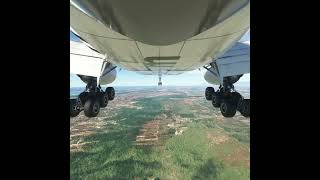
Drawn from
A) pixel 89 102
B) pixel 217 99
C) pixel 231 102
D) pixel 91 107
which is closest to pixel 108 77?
pixel 89 102

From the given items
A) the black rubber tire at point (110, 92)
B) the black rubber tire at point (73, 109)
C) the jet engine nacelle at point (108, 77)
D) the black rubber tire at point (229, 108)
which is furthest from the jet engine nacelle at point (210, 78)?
the black rubber tire at point (73, 109)

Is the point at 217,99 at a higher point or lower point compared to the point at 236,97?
lower

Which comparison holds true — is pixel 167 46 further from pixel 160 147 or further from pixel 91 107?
pixel 160 147

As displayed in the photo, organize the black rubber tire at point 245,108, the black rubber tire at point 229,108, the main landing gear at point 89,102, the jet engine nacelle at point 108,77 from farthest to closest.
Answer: the jet engine nacelle at point 108,77 < the black rubber tire at point 229,108 < the main landing gear at point 89,102 < the black rubber tire at point 245,108

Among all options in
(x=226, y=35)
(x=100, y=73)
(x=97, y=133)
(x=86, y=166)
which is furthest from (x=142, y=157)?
(x=226, y=35)

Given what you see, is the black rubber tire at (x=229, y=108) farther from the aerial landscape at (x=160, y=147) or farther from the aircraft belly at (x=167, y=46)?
the aerial landscape at (x=160, y=147)

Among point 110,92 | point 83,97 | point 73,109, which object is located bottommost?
point 73,109
